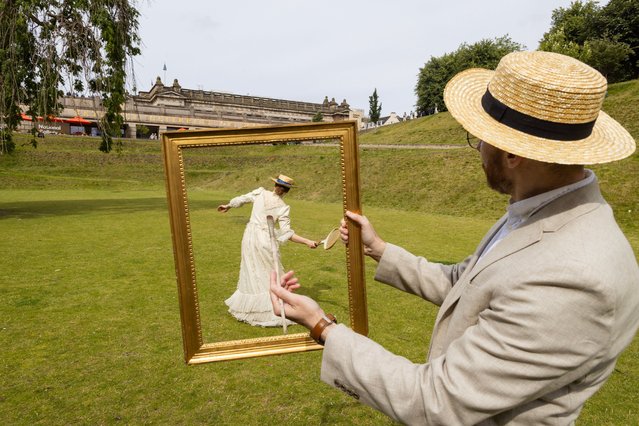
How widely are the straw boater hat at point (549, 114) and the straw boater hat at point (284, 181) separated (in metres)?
1.91

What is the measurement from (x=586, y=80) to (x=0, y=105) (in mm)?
17300

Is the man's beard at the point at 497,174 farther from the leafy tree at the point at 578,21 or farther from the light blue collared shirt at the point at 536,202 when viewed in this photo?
the leafy tree at the point at 578,21

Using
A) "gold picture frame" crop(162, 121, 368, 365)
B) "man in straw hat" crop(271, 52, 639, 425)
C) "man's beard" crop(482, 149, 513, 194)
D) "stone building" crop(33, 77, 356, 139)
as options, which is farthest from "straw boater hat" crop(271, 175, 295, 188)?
"stone building" crop(33, 77, 356, 139)

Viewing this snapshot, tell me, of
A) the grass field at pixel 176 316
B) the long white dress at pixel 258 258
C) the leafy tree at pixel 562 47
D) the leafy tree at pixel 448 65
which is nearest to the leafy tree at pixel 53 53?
the grass field at pixel 176 316

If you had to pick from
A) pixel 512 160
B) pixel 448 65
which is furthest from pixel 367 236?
pixel 448 65

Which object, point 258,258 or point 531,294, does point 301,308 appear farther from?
point 258,258

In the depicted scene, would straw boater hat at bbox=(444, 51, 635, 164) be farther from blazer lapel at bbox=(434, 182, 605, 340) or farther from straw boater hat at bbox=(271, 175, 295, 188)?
straw boater hat at bbox=(271, 175, 295, 188)

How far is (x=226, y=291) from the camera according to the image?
4.45 metres

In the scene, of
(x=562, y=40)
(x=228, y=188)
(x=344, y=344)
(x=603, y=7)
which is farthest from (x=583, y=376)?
(x=603, y=7)

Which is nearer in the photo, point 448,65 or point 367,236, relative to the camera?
point 367,236

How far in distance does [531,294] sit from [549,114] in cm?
67

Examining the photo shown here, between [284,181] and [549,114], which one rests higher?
[549,114]

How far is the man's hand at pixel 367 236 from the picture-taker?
2512 millimetres

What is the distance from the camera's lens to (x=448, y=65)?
68.4m
